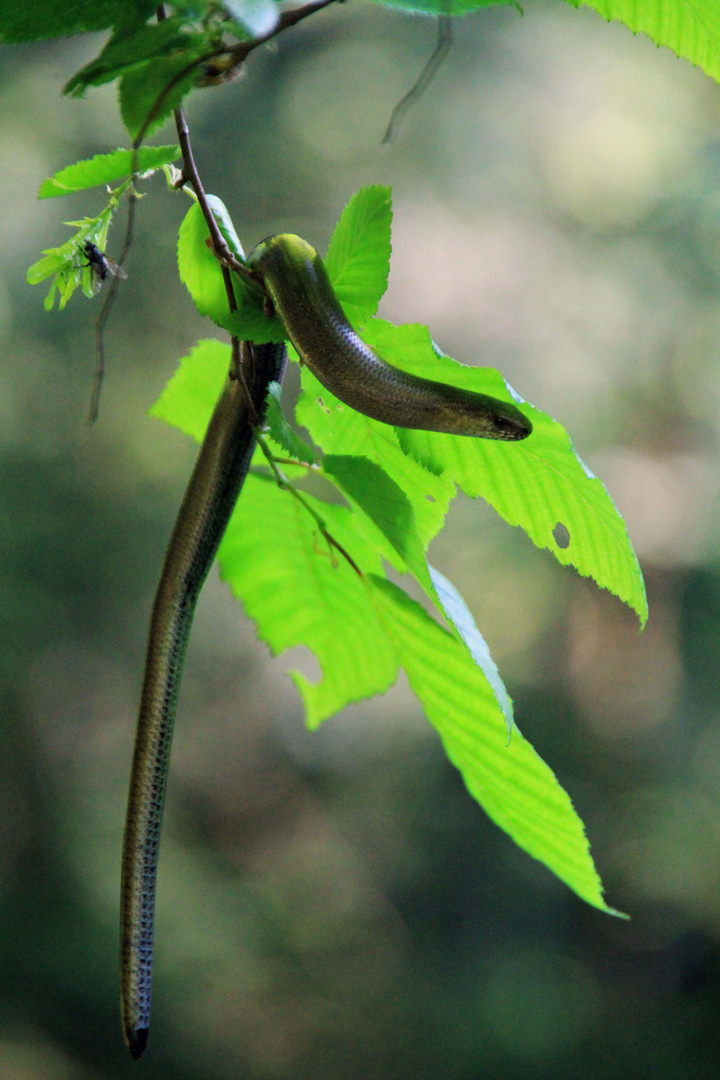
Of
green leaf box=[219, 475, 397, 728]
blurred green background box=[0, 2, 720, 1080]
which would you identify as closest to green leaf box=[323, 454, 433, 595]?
green leaf box=[219, 475, 397, 728]

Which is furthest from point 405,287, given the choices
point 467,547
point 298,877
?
point 298,877

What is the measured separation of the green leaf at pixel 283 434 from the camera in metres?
0.33

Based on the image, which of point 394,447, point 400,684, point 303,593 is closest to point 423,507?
point 394,447

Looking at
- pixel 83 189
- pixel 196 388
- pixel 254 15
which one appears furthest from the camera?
pixel 196 388

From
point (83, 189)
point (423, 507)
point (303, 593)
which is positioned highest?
point (83, 189)

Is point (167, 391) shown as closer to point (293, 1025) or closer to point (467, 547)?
point (467, 547)

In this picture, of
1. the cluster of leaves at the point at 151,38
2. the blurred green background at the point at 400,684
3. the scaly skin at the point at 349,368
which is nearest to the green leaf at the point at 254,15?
the cluster of leaves at the point at 151,38

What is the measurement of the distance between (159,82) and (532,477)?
198 millimetres

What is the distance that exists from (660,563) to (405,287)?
1.11m

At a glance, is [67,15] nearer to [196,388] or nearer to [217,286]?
[217,286]

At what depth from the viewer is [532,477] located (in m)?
0.36

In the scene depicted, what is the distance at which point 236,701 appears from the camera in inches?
104

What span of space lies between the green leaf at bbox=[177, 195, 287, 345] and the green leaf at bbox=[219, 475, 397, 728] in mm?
121

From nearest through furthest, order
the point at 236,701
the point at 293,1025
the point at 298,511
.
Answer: the point at 298,511 → the point at 293,1025 → the point at 236,701
